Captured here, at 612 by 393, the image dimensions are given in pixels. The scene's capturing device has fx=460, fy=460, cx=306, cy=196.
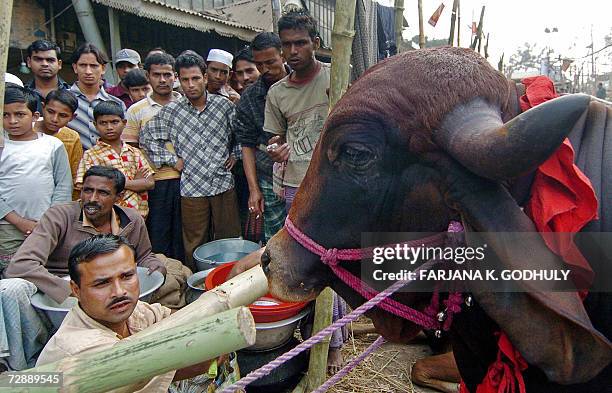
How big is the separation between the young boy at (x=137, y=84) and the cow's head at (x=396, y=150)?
15.7 feet

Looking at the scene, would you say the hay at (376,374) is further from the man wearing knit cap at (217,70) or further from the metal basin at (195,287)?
the man wearing knit cap at (217,70)

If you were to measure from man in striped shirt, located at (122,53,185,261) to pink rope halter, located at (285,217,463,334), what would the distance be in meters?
3.48

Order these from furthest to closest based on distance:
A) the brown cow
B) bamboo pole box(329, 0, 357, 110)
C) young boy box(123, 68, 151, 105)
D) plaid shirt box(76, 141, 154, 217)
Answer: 1. young boy box(123, 68, 151, 105)
2. plaid shirt box(76, 141, 154, 217)
3. bamboo pole box(329, 0, 357, 110)
4. the brown cow

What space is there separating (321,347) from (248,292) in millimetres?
1907

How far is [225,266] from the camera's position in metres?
3.31

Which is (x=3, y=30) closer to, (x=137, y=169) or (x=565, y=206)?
(x=565, y=206)

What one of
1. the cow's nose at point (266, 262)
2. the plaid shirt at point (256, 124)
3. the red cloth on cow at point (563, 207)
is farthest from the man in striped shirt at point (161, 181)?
the red cloth on cow at point (563, 207)

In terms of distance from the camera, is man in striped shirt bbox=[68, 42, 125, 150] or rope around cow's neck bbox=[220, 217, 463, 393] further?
man in striped shirt bbox=[68, 42, 125, 150]

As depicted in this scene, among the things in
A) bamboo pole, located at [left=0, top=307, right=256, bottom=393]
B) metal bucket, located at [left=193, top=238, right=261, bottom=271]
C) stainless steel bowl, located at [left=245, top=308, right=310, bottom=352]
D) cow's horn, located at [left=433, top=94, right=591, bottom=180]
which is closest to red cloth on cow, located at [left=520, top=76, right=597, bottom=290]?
cow's horn, located at [left=433, top=94, right=591, bottom=180]

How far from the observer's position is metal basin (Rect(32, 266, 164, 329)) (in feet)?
9.50

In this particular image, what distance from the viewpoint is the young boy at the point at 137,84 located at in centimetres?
562

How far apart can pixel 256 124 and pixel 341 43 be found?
185cm

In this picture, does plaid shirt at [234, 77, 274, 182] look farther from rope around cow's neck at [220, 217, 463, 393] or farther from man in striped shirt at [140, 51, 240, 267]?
rope around cow's neck at [220, 217, 463, 393]

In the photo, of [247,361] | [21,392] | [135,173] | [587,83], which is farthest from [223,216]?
[587,83]
